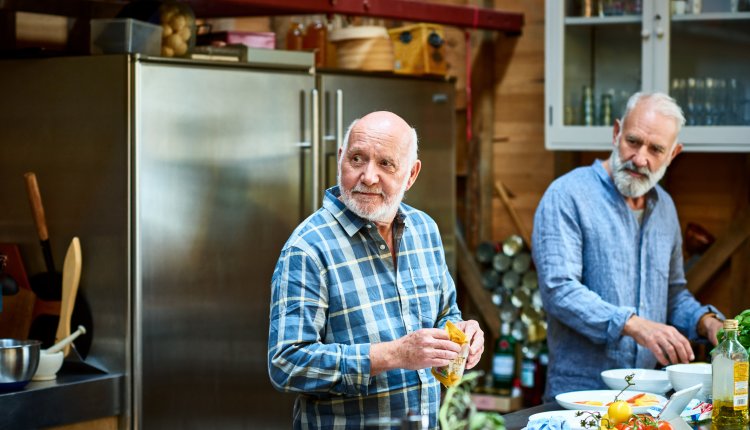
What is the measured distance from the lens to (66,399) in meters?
3.25

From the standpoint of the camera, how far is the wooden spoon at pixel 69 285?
3.40 m

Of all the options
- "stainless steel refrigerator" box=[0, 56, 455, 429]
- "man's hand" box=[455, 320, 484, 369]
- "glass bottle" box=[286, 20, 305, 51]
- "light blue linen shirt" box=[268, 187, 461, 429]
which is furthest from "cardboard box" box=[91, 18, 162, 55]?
"man's hand" box=[455, 320, 484, 369]

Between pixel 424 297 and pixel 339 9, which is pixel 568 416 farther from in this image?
pixel 339 9

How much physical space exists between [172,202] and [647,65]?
1919 mm

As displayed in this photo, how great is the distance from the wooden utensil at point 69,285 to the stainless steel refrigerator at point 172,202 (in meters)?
0.06

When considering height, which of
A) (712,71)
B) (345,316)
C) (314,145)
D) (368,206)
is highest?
(712,71)

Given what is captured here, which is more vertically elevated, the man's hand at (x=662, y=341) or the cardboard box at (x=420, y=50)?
the cardboard box at (x=420, y=50)

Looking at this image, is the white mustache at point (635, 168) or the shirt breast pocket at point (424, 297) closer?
the shirt breast pocket at point (424, 297)

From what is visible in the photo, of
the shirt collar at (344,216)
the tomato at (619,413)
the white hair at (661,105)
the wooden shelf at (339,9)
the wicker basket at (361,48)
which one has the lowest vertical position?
the tomato at (619,413)

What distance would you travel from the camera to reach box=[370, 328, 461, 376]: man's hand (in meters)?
2.16

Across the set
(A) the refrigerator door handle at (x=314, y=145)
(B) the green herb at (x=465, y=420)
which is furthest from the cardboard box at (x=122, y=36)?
(B) the green herb at (x=465, y=420)

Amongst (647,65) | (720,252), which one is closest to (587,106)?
(647,65)

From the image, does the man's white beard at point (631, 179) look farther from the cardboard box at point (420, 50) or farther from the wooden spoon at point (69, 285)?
the wooden spoon at point (69, 285)

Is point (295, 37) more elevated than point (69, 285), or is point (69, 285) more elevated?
point (295, 37)
